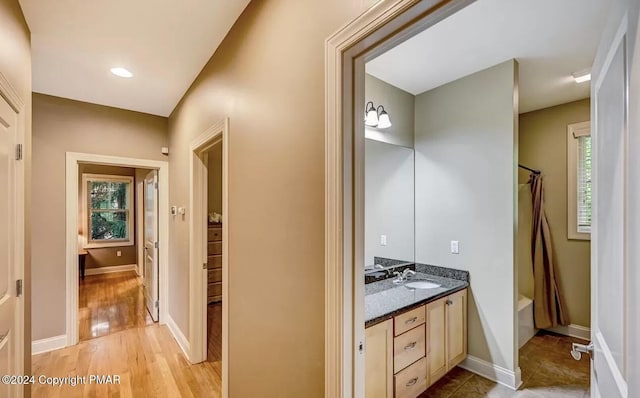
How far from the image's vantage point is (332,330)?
1017 mm

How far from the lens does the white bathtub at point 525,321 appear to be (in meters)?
2.85

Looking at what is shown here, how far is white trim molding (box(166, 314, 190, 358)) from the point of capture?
2750mm

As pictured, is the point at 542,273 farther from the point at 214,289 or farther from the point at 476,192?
the point at 214,289

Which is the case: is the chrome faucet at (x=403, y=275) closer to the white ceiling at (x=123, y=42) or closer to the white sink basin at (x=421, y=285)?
the white sink basin at (x=421, y=285)

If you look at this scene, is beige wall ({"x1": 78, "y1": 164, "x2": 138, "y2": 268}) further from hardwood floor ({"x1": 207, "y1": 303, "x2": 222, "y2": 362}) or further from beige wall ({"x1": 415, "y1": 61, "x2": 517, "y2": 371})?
beige wall ({"x1": 415, "y1": 61, "x2": 517, "y2": 371})

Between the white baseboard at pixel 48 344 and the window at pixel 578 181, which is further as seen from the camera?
the window at pixel 578 181

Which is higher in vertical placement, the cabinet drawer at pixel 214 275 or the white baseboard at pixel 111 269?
the cabinet drawer at pixel 214 275

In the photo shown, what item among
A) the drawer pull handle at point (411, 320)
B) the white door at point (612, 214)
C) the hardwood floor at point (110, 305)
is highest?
the white door at point (612, 214)

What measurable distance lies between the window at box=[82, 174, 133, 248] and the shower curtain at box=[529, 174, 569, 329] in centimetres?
740

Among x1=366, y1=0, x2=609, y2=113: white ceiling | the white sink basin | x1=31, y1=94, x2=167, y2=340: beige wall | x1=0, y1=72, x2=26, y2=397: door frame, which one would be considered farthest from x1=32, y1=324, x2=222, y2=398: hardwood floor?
x1=366, y1=0, x2=609, y2=113: white ceiling

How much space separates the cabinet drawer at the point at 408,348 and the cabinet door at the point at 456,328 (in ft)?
1.36

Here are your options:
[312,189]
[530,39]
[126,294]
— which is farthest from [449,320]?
[126,294]

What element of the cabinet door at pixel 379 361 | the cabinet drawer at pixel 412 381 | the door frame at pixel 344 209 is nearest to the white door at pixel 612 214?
the door frame at pixel 344 209

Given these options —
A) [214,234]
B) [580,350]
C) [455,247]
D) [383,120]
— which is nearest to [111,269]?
[214,234]
